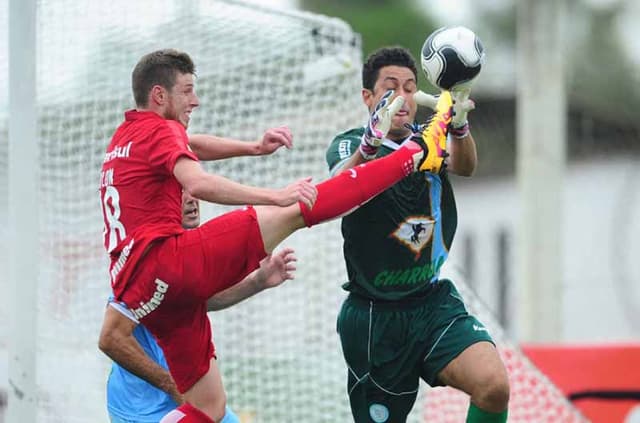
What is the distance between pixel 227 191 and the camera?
4902 millimetres

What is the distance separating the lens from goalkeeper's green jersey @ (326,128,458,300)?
5508 millimetres

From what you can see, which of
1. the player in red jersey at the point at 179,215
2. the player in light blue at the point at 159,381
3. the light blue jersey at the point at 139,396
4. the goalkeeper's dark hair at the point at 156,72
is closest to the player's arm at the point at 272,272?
the player in light blue at the point at 159,381

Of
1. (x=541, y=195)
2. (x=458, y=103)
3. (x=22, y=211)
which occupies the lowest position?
(x=22, y=211)

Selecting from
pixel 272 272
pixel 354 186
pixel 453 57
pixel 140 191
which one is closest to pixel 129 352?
pixel 272 272

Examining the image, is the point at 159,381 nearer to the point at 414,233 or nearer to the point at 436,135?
the point at 414,233

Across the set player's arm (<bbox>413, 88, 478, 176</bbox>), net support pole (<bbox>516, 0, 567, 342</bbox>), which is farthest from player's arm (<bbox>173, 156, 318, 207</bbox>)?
A: net support pole (<bbox>516, 0, 567, 342</bbox>)

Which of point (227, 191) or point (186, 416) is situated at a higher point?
point (227, 191)

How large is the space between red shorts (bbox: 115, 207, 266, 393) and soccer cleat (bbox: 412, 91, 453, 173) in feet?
2.59

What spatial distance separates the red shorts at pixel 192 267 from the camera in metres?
5.02

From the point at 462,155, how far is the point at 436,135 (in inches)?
14.7

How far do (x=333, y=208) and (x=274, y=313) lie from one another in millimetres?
3252

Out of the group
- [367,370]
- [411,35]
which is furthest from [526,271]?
[411,35]

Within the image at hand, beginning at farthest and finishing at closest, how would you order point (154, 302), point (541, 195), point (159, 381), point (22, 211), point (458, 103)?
point (541, 195), point (22, 211), point (159, 381), point (458, 103), point (154, 302)

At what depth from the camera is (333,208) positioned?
502 cm
